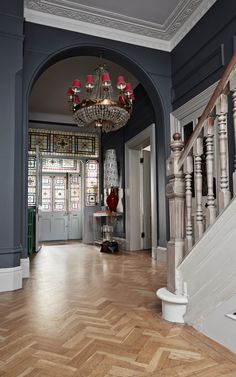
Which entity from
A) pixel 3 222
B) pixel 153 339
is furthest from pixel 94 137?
pixel 153 339

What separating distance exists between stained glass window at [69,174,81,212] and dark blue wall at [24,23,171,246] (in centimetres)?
476

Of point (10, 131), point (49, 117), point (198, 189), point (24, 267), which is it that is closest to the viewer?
point (198, 189)

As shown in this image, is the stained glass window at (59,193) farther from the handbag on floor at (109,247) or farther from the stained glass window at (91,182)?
the handbag on floor at (109,247)

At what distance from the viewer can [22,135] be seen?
12.2ft

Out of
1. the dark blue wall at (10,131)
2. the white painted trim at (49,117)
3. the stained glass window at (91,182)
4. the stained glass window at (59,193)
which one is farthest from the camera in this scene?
the stained glass window at (59,193)

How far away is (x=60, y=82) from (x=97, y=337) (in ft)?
18.4

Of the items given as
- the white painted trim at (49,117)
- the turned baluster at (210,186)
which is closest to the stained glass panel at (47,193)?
the white painted trim at (49,117)

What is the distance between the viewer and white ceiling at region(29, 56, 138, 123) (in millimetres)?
5555

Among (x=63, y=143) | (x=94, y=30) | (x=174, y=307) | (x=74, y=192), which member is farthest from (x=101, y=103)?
(x=74, y=192)

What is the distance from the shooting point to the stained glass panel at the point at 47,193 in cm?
916

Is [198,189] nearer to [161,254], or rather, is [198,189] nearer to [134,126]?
[161,254]

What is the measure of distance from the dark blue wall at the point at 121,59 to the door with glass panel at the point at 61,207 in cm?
484

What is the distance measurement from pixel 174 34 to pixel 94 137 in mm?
4470

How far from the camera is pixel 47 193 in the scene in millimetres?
9219
